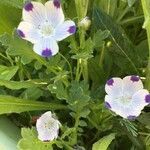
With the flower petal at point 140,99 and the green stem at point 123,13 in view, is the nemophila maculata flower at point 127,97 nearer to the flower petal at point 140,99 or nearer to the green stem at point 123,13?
the flower petal at point 140,99

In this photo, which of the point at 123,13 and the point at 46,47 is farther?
the point at 123,13

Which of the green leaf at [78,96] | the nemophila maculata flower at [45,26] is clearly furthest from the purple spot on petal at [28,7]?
the green leaf at [78,96]

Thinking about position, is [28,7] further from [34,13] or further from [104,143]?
[104,143]

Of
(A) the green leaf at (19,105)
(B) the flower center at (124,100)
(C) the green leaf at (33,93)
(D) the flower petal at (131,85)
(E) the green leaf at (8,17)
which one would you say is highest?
(E) the green leaf at (8,17)

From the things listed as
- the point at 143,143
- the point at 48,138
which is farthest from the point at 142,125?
the point at 48,138

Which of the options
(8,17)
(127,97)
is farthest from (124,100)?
(8,17)

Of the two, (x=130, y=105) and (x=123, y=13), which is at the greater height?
(x=123, y=13)

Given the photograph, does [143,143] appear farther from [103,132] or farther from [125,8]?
[125,8]
